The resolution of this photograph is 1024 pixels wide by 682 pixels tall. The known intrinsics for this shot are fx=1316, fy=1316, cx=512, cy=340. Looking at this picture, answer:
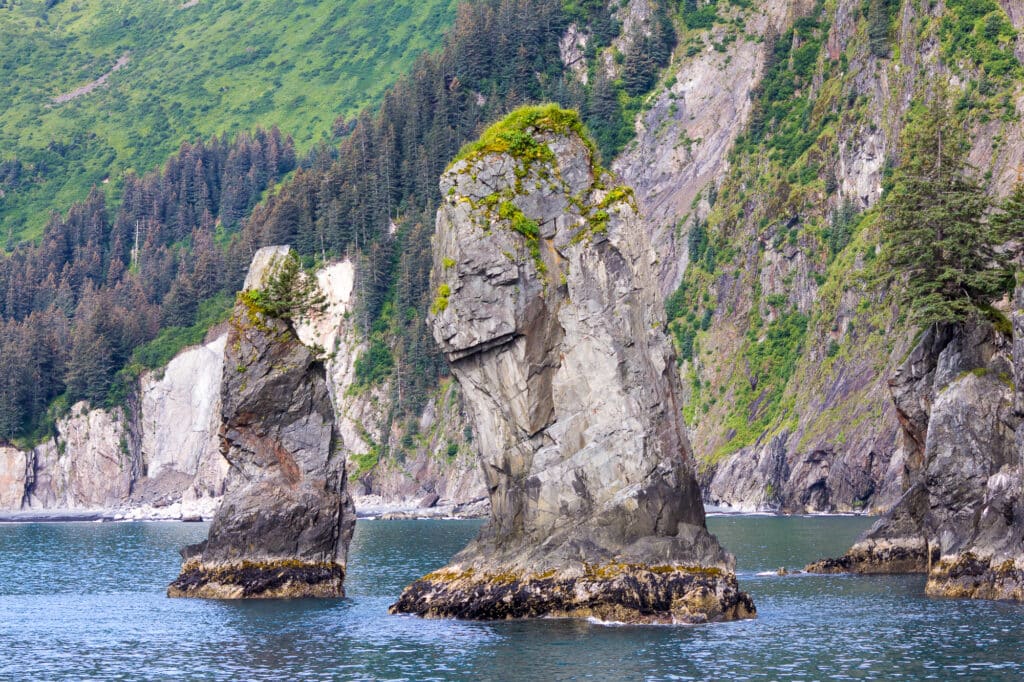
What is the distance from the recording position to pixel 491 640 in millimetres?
49781

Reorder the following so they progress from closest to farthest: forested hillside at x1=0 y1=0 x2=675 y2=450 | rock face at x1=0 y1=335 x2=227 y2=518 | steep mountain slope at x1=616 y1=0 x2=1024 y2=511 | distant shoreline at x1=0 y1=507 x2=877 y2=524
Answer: steep mountain slope at x1=616 y1=0 x2=1024 y2=511 → distant shoreline at x1=0 y1=507 x2=877 y2=524 → rock face at x1=0 y1=335 x2=227 y2=518 → forested hillside at x1=0 y1=0 x2=675 y2=450

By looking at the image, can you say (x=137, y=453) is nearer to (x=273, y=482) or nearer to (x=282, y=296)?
(x=282, y=296)

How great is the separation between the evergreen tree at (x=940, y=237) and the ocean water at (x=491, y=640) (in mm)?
14809

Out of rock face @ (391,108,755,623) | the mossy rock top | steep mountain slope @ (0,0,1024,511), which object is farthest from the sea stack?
steep mountain slope @ (0,0,1024,511)

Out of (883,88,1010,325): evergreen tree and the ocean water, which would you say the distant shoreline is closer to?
(883,88,1010,325): evergreen tree

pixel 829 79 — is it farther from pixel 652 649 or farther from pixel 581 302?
pixel 652 649

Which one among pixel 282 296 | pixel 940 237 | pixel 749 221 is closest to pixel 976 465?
pixel 940 237

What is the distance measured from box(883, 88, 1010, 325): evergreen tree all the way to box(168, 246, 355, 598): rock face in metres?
31.7

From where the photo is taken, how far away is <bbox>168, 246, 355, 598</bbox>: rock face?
6769 centimetres

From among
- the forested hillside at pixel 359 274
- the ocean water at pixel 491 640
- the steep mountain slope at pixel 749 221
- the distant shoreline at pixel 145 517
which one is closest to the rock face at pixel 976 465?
the ocean water at pixel 491 640

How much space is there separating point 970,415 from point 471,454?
10438 cm

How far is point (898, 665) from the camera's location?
43.5 metres

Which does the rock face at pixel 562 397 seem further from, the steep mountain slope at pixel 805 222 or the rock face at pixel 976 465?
the steep mountain slope at pixel 805 222

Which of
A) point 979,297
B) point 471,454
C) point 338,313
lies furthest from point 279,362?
point 338,313
